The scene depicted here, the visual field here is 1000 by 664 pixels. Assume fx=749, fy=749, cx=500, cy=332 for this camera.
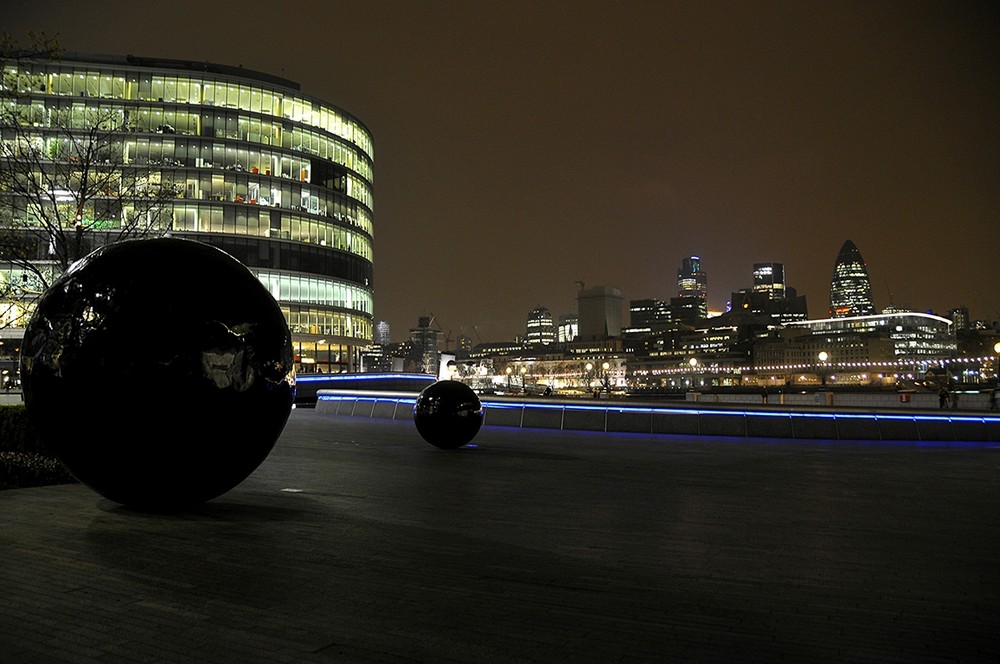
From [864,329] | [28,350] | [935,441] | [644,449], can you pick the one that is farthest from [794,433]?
[864,329]

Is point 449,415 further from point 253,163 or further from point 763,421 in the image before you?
point 253,163

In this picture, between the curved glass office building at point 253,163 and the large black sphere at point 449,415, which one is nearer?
the large black sphere at point 449,415

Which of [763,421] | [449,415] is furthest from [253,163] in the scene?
[449,415]

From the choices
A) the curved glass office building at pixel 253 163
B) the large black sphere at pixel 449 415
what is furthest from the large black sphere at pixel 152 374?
the curved glass office building at pixel 253 163

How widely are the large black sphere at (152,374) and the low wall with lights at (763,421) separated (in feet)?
60.9

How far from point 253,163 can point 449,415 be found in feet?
261

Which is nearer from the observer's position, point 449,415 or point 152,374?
point 152,374

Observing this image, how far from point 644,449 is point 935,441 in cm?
1054

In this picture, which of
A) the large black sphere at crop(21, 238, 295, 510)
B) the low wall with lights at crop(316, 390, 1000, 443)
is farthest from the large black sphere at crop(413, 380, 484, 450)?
the large black sphere at crop(21, 238, 295, 510)

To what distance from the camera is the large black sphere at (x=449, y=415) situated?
18.5 metres

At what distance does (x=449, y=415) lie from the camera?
1847 cm

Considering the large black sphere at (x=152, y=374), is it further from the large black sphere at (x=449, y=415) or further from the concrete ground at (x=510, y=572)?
the large black sphere at (x=449, y=415)

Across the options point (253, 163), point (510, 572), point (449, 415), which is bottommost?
point (510, 572)

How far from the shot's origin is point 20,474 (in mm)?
12164
